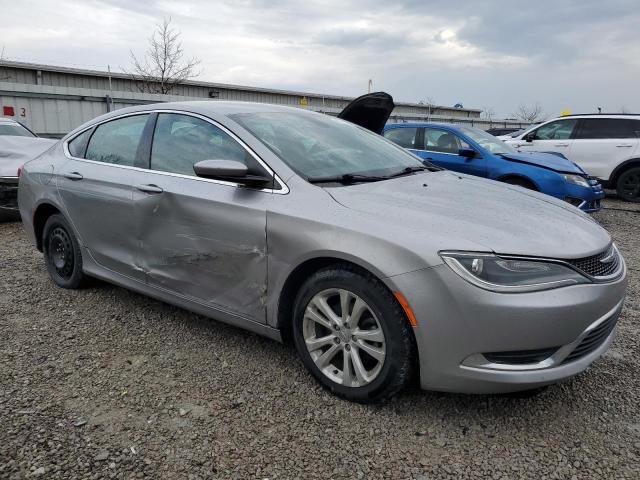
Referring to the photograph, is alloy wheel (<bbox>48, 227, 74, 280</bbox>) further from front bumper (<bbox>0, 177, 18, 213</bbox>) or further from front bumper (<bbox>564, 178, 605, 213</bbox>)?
front bumper (<bbox>564, 178, 605, 213</bbox>)

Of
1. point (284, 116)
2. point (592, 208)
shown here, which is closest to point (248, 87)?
point (592, 208)

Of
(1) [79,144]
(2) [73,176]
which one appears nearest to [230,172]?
(2) [73,176]

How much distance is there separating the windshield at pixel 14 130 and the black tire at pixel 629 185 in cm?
1047

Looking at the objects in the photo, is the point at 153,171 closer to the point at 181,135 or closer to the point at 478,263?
the point at 181,135

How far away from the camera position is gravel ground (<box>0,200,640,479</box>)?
2.11 meters

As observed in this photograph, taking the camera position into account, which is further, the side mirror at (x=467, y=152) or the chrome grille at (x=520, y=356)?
the side mirror at (x=467, y=152)

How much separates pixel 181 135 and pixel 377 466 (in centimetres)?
226

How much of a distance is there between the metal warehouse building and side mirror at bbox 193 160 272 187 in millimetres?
11085

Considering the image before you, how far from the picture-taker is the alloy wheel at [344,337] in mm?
2385

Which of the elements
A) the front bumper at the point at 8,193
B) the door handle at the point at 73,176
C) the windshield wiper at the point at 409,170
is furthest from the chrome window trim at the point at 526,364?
the front bumper at the point at 8,193

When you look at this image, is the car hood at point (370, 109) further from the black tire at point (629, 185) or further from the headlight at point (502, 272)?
the black tire at point (629, 185)

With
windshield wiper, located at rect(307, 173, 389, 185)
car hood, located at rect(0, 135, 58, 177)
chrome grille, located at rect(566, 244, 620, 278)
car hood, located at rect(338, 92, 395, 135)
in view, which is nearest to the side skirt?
windshield wiper, located at rect(307, 173, 389, 185)

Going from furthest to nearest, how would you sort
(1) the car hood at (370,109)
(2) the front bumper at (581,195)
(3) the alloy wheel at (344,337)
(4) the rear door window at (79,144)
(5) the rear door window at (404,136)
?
(5) the rear door window at (404,136), (2) the front bumper at (581,195), (1) the car hood at (370,109), (4) the rear door window at (79,144), (3) the alloy wheel at (344,337)

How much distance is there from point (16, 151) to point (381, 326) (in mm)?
6548
